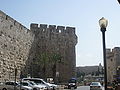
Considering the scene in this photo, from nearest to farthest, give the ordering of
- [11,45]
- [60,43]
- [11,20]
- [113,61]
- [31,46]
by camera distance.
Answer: [11,20] → [11,45] → [31,46] → [60,43] → [113,61]

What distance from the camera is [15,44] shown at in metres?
33.8

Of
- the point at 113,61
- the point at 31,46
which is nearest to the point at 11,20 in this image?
the point at 31,46

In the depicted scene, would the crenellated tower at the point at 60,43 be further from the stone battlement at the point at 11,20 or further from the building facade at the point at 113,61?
the building facade at the point at 113,61

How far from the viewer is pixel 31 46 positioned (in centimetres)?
4178

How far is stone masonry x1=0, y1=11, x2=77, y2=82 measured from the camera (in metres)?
30.4

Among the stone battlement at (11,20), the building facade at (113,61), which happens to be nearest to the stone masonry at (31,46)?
the stone battlement at (11,20)

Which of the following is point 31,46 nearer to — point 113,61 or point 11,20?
point 11,20

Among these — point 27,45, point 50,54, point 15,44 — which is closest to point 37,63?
point 50,54

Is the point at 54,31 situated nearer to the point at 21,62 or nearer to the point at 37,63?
the point at 37,63

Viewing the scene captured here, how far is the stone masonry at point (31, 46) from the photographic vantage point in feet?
99.9

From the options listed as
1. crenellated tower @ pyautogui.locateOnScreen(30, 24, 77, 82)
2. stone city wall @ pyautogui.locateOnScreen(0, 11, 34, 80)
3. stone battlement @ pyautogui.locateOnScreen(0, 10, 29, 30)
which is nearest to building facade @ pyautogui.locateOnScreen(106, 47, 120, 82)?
crenellated tower @ pyautogui.locateOnScreen(30, 24, 77, 82)

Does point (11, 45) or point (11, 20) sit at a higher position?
point (11, 20)

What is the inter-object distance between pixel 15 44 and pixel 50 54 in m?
14.9

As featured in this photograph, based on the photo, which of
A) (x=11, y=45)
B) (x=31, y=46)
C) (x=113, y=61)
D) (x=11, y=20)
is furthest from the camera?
(x=113, y=61)
